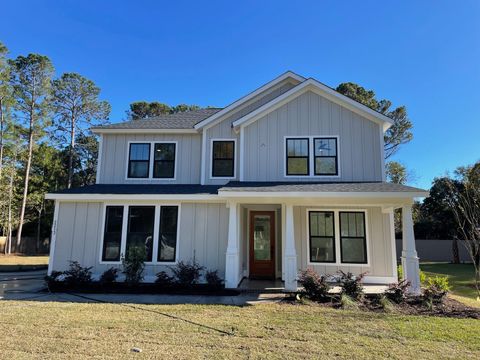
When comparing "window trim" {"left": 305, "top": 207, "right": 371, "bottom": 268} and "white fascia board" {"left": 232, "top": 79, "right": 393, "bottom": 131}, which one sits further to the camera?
"white fascia board" {"left": 232, "top": 79, "right": 393, "bottom": 131}

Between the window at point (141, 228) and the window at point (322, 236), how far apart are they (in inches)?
211

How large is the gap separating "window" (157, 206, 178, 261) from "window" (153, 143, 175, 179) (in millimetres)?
1833

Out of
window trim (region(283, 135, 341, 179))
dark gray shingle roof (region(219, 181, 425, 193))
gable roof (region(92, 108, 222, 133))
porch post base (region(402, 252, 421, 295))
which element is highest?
gable roof (region(92, 108, 222, 133))

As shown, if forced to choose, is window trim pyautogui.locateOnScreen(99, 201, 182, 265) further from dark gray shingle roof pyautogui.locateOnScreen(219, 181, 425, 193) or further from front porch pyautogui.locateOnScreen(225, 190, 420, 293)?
dark gray shingle roof pyautogui.locateOnScreen(219, 181, 425, 193)

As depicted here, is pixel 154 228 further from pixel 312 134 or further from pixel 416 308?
pixel 416 308

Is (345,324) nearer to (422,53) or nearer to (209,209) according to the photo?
(209,209)

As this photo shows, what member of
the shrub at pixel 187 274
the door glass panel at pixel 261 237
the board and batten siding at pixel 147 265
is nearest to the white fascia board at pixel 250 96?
the board and batten siding at pixel 147 265

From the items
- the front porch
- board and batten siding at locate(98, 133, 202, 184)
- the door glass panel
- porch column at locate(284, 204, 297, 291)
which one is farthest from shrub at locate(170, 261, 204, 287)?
board and batten siding at locate(98, 133, 202, 184)

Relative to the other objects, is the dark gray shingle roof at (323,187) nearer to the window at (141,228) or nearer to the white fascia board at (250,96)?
the white fascia board at (250,96)

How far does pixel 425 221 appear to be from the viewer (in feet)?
98.1

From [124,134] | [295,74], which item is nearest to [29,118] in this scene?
[124,134]

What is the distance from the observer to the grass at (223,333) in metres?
4.55

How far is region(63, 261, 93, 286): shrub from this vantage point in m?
9.51

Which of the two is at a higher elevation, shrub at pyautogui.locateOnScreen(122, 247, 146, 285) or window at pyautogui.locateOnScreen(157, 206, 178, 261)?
window at pyautogui.locateOnScreen(157, 206, 178, 261)
